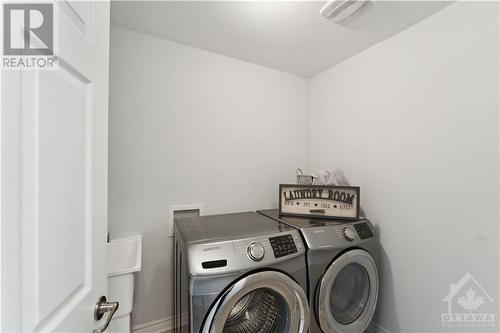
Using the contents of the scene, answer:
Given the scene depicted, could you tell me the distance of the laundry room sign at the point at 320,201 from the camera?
152 cm

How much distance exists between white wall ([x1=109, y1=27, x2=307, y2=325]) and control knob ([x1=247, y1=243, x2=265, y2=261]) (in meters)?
0.79

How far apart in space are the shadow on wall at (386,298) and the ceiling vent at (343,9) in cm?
148

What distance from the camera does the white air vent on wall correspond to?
1673mm

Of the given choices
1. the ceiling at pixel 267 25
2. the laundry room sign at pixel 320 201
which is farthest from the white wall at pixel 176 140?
the laundry room sign at pixel 320 201

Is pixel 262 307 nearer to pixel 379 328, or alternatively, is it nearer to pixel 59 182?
pixel 379 328

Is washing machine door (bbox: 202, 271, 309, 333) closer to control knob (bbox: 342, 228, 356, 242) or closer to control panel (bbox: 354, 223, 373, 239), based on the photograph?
control knob (bbox: 342, 228, 356, 242)

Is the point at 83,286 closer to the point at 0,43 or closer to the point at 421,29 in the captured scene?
the point at 0,43

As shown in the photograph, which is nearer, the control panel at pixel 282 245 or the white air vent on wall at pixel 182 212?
the control panel at pixel 282 245

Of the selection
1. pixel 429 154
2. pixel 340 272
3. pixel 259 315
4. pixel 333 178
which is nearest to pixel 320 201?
pixel 333 178

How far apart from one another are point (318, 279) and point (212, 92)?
5.26 ft

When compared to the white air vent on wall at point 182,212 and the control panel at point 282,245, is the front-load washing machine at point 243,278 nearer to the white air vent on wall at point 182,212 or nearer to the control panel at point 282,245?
the control panel at point 282,245

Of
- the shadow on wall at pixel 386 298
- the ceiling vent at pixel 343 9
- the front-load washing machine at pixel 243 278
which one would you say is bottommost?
the shadow on wall at pixel 386 298

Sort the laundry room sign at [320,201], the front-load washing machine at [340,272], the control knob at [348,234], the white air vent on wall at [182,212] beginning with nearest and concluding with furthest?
the front-load washing machine at [340,272]
the control knob at [348,234]
the laundry room sign at [320,201]
the white air vent on wall at [182,212]

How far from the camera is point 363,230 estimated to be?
1.46m
